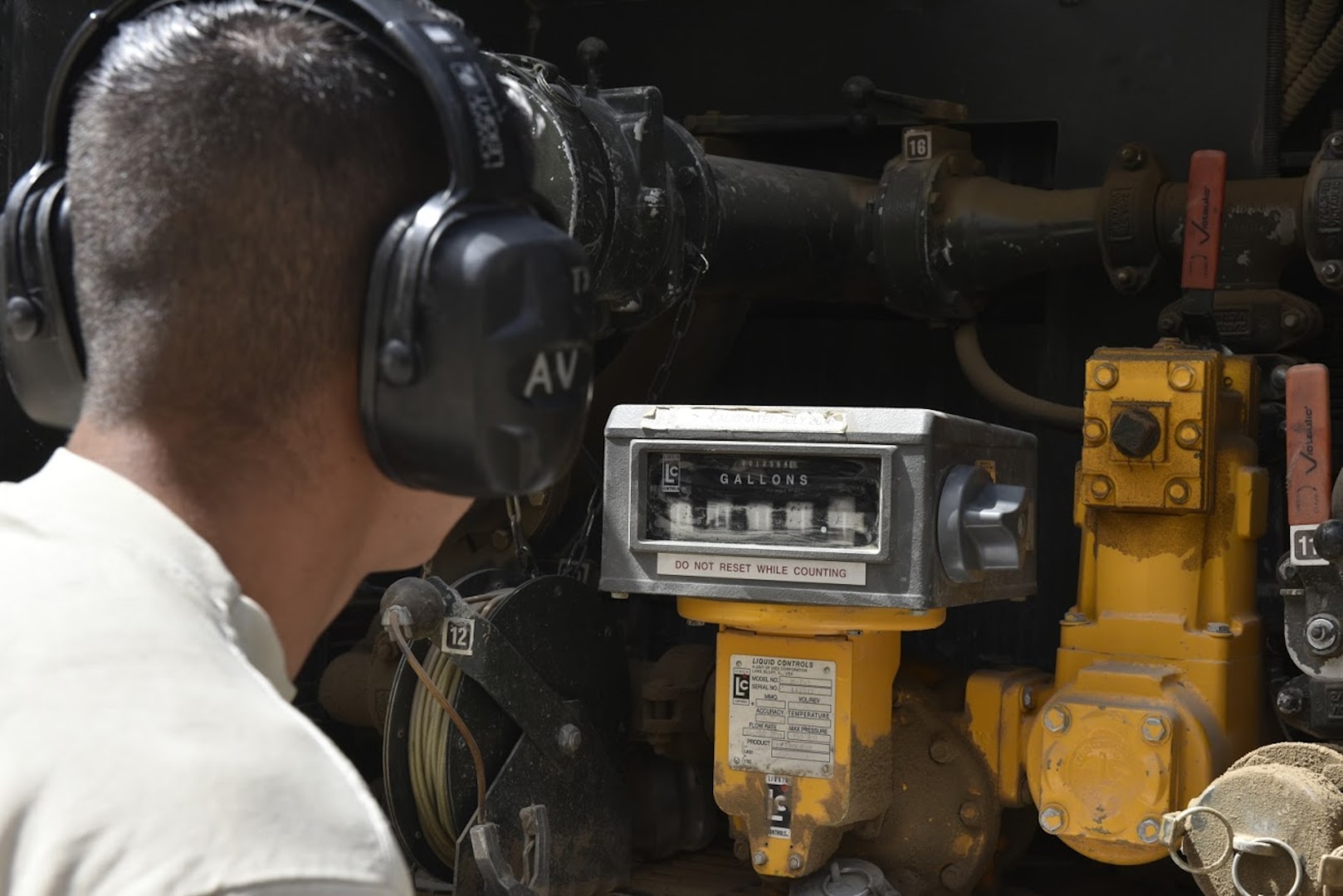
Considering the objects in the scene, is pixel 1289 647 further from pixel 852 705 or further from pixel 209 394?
pixel 209 394

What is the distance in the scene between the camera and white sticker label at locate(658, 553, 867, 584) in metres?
2.52

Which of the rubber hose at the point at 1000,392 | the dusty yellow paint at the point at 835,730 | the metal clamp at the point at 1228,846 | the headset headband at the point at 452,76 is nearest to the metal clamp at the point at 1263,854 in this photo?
the metal clamp at the point at 1228,846

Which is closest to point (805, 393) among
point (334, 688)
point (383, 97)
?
point (334, 688)

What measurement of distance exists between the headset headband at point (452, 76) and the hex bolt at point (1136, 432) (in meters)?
1.77

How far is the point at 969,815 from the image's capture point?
2795 mm

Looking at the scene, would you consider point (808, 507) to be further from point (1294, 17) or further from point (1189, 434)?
point (1294, 17)

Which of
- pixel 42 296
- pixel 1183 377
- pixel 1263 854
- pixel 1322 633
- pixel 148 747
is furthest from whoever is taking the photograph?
pixel 1183 377

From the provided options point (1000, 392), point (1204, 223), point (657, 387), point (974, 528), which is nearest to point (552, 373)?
point (974, 528)

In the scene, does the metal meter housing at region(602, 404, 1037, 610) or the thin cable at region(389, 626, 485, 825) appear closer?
the metal meter housing at region(602, 404, 1037, 610)

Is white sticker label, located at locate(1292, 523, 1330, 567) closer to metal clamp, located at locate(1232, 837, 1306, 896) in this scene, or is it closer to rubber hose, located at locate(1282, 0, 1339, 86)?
metal clamp, located at locate(1232, 837, 1306, 896)

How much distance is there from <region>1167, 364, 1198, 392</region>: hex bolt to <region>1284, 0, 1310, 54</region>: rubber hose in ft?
2.94

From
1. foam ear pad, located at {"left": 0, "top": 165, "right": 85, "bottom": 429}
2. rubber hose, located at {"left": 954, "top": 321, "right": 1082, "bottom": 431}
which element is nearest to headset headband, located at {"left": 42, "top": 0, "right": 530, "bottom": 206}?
foam ear pad, located at {"left": 0, "top": 165, "right": 85, "bottom": 429}

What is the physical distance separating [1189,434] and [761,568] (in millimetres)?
647

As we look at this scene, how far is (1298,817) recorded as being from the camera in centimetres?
239
